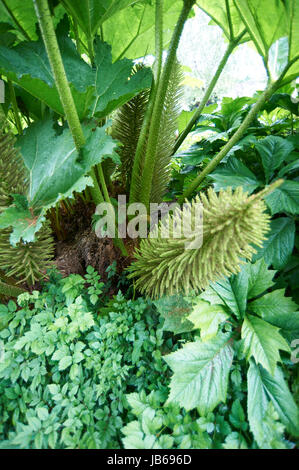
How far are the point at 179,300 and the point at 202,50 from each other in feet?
6.08

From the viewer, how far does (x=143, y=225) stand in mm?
759

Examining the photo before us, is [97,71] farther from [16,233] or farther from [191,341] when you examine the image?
[191,341]

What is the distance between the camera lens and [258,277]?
26.9 inches

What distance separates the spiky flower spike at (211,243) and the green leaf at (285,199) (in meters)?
0.18

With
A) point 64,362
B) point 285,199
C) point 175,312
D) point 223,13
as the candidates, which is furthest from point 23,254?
point 223,13

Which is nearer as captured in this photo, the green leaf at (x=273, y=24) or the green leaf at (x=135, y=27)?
the green leaf at (x=273, y=24)

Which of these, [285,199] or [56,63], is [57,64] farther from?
[285,199]

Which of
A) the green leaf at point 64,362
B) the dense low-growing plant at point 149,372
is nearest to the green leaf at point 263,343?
the dense low-growing plant at point 149,372

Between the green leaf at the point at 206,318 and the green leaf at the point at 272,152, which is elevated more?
the green leaf at the point at 272,152

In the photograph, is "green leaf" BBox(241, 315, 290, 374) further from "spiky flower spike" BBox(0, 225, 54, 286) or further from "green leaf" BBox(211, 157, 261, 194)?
"spiky flower spike" BBox(0, 225, 54, 286)

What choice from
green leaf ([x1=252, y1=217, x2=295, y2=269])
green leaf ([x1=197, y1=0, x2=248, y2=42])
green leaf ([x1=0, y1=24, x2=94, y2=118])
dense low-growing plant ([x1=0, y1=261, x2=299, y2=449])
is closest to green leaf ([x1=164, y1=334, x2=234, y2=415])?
dense low-growing plant ([x1=0, y1=261, x2=299, y2=449])

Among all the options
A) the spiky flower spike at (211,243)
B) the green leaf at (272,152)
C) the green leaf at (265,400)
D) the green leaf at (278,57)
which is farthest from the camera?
the green leaf at (272,152)

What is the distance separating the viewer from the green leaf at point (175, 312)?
63cm

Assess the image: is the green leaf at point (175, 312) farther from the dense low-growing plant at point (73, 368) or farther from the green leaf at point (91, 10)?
the green leaf at point (91, 10)
